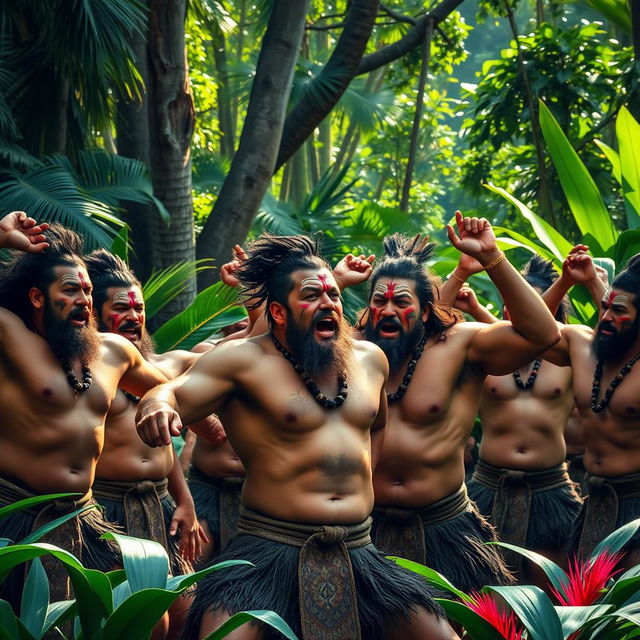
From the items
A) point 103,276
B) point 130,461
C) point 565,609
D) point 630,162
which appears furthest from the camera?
point 630,162

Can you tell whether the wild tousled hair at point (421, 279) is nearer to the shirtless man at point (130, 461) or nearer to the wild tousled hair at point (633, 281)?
the wild tousled hair at point (633, 281)

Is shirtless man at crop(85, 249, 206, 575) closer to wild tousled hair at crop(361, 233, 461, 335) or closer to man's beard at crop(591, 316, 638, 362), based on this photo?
wild tousled hair at crop(361, 233, 461, 335)

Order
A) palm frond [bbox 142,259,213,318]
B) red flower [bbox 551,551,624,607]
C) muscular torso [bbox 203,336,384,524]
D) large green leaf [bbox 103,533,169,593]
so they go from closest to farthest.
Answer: large green leaf [bbox 103,533,169,593], red flower [bbox 551,551,624,607], muscular torso [bbox 203,336,384,524], palm frond [bbox 142,259,213,318]

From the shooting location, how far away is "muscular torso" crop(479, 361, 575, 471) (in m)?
6.56

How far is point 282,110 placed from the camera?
33.6 feet

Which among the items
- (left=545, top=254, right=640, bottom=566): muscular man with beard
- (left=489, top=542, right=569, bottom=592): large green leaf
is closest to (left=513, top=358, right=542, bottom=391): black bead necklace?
(left=545, top=254, right=640, bottom=566): muscular man with beard

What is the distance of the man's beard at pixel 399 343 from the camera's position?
17.3 ft

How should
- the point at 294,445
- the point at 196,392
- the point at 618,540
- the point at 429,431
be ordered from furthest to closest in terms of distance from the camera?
1. the point at 429,431
2. the point at 294,445
3. the point at 196,392
4. the point at 618,540

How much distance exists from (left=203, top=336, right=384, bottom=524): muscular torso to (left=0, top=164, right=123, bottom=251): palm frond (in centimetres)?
432

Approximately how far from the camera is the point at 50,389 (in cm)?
497

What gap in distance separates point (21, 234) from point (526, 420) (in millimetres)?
3019

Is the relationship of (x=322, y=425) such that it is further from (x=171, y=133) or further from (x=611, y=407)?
(x=171, y=133)

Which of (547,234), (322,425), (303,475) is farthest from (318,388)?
(547,234)

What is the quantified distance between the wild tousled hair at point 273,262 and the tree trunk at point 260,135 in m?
5.49
